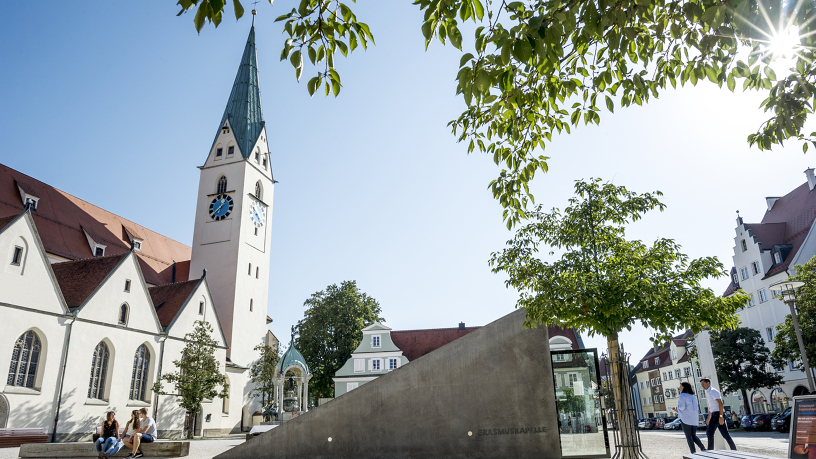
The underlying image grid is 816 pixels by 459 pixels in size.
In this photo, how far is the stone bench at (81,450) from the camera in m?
14.8

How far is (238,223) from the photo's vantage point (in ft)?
152

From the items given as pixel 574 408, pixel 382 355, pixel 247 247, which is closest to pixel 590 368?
pixel 574 408

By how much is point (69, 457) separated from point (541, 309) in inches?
538

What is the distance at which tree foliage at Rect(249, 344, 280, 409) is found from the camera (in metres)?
41.4

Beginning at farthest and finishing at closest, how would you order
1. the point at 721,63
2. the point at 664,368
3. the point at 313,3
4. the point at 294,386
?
the point at 664,368
the point at 294,386
the point at 721,63
the point at 313,3

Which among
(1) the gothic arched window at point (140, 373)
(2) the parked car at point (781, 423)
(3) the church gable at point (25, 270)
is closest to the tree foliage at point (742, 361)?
(2) the parked car at point (781, 423)

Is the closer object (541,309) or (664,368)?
(541,309)

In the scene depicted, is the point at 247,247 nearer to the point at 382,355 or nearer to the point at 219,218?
the point at 219,218

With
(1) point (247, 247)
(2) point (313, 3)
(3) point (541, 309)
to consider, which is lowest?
(3) point (541, 309)

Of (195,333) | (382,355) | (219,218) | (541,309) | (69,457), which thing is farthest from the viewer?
(219,218)

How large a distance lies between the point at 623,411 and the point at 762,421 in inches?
1143

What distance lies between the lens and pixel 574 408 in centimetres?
1141

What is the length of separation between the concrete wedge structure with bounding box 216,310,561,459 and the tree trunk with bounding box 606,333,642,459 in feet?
5.99

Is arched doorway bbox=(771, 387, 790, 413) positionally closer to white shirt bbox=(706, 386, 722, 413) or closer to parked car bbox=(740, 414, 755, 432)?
parked car bbox=(740, 414, 755, 432)
